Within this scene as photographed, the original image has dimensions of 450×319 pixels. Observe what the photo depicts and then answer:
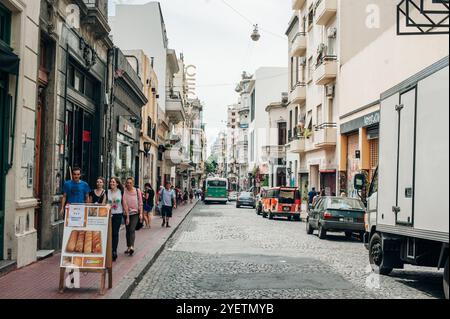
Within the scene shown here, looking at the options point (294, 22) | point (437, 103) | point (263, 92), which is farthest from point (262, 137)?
point (437, 103)

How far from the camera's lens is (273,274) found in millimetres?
11664

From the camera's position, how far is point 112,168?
21.1 m

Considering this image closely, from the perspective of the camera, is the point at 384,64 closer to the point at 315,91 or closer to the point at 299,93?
the point at 315,91

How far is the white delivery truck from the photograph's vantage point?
315 inches

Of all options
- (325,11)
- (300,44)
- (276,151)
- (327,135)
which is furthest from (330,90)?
(276,151)

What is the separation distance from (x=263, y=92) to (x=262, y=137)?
6.48 m

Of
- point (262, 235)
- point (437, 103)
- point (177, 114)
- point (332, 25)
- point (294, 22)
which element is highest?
point (294, 22)

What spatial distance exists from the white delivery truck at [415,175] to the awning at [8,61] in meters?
6.24

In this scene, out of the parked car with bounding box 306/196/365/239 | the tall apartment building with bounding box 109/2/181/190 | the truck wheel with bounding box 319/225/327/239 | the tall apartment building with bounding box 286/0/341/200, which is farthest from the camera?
the tall apartment building with bounding box 109/2/181/190

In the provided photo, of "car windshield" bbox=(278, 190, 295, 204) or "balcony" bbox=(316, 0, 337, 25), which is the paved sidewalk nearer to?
"car windshield" bbox=(278, 190, 295, 204)

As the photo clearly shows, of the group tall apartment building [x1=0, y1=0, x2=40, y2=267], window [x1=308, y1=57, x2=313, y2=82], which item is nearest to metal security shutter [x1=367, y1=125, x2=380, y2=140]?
window [x1=308, y1=57, x2=313, y2=82]

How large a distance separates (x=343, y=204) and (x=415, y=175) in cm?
1170

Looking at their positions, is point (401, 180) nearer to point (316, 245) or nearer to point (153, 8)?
point (316, 245)

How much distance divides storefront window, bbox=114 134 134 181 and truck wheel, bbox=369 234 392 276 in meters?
12.4
